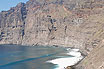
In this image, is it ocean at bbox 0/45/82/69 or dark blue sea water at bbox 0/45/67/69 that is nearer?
ocean at bbox 0/45/82/69

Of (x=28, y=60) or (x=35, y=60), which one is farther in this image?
(x=28, y=60)

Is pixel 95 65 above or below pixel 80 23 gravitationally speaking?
below

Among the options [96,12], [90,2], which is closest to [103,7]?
[96,12]

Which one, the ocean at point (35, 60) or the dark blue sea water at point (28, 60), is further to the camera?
the dark blue sea water at point (28, 60)

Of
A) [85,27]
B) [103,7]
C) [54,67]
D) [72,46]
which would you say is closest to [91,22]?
[85,27]

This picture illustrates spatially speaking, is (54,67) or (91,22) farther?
(91,22)

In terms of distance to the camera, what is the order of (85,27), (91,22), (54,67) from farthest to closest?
(85,27) → (91,22) → (54,67)

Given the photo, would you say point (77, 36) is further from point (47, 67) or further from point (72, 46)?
point (47, 67)

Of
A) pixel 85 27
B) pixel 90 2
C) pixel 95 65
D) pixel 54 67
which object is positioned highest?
pixel 90 2

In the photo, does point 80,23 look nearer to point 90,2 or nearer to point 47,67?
point 90,2

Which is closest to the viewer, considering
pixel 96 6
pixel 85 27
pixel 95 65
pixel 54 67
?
pixel 95 65
